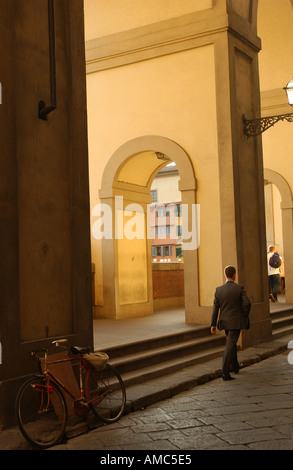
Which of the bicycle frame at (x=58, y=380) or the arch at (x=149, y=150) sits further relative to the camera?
the arch at (x=149, y=150)

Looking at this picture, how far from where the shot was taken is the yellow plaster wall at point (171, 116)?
35.1 feet

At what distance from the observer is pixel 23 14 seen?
5969mm

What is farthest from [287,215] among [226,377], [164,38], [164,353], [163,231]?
[163,231]

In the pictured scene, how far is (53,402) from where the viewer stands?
17.6 ft

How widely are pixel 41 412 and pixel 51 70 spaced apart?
3537 millimetres

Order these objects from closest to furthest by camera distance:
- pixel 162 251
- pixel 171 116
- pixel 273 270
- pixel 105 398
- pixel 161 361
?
pixel 105 398 → pixel 161 361 → pixel 171 116 → pixel 273 270 → pixel 162 251

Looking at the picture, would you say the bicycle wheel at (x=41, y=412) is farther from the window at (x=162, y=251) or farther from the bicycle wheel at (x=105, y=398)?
the window at (x=162, y=251)

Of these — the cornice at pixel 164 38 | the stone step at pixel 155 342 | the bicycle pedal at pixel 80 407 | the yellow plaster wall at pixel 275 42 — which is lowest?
the bicycle pedal at pixel 80 407

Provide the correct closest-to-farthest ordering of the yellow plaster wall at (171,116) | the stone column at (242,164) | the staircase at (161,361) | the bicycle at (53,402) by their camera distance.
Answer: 1. the bicycle at (53,402)
2. the staircase at (161,361)
3. the stone column at (242,164)
4. the yellow plaster wall at (171,116)

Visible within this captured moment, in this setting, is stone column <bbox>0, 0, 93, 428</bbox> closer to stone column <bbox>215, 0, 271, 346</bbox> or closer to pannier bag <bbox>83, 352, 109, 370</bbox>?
pannier bag <bbox>83, 352, 109, 370</bbox>

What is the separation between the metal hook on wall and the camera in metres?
5.97

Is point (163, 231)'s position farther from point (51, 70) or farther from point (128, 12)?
point (51, 70)

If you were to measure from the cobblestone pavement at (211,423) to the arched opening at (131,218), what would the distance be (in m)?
4.58

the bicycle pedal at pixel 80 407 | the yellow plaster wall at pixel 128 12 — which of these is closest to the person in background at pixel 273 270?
the yellow plaster wall at pixel 128 12
